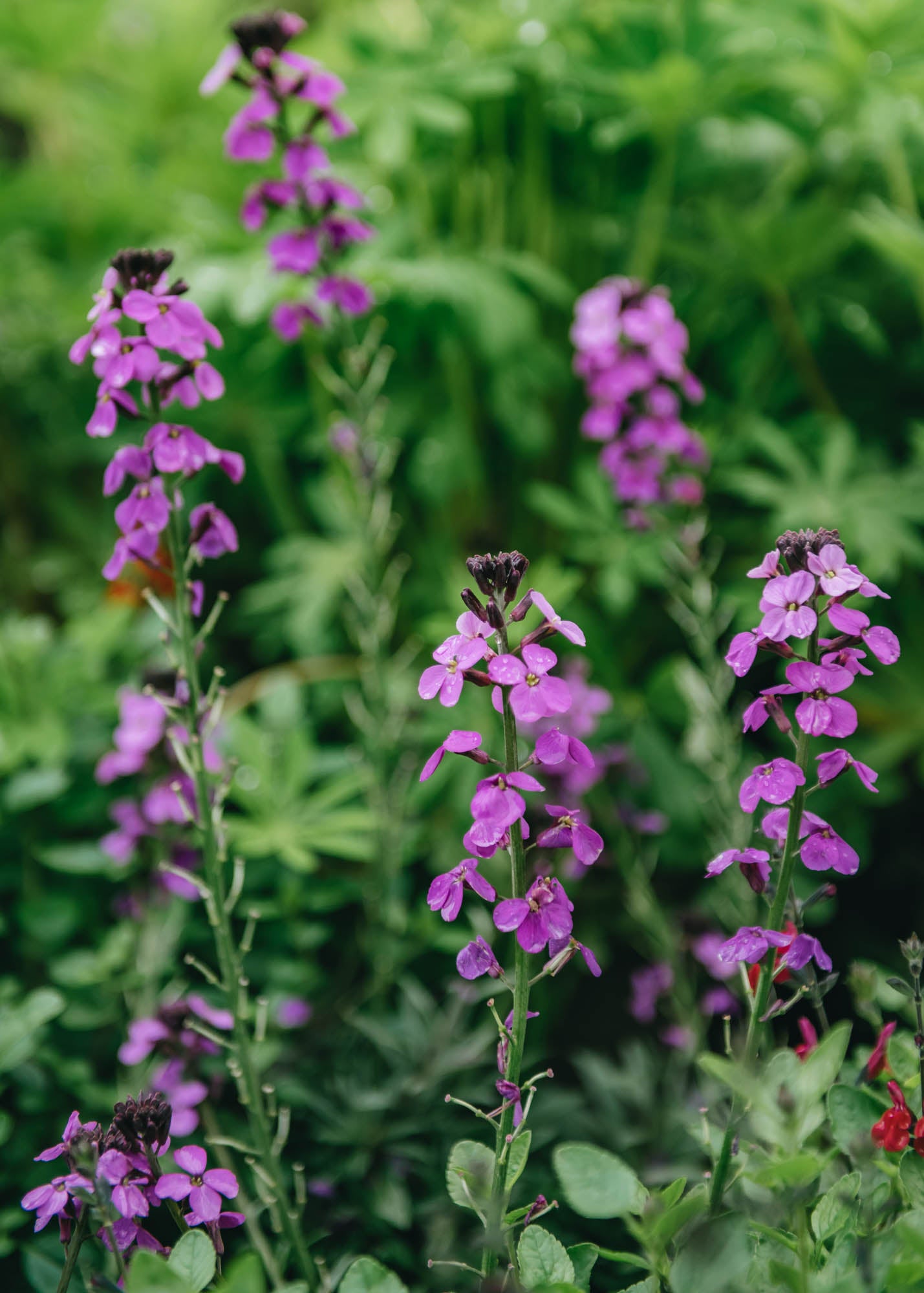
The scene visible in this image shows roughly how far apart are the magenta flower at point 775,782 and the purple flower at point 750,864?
65mm

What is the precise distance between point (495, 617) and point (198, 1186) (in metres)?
0.79

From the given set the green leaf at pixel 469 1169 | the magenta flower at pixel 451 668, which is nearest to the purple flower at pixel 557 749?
the magenta flower at pixel 451 668

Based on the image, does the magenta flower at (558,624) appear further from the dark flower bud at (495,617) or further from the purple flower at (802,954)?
the purple flower at (802,954)

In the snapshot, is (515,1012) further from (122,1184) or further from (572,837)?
(122,1184)

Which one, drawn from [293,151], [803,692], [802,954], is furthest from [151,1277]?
[293,151]

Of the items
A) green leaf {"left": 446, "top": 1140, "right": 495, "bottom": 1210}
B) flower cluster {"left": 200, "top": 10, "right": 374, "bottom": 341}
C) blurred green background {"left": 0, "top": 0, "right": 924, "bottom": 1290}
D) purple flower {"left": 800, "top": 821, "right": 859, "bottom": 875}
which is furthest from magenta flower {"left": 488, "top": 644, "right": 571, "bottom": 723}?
flower cluster {"left": 200, "top": 10, "right": 374, "bottom": 341}

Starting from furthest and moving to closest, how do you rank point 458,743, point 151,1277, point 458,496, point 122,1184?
point 458,496
point 122,1184
point 458,743
point 151,1277

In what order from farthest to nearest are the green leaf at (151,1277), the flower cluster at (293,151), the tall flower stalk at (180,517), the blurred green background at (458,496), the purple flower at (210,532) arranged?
the blurred green background at (458,496), the flower cluster at (293,151), the purple flower at (210,532), the tall flower stalk at (180,517), the green leaf at (151,1277)

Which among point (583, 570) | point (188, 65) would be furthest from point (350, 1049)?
point (188, 65)

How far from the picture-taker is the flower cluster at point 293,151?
5.79ft

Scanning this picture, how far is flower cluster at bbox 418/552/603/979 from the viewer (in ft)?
3.35

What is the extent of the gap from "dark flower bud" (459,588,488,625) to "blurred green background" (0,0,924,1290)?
94 cm

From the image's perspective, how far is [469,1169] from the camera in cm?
108

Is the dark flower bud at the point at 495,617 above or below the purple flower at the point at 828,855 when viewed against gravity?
above
